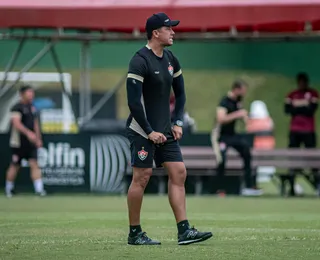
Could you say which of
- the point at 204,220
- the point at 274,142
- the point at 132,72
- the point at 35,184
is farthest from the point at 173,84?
the point at 274,142

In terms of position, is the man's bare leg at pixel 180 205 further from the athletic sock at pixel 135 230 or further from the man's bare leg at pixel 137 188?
the athletic sock at pixel 135 230

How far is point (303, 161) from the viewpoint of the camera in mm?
21219

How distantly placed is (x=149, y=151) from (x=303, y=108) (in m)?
11.2

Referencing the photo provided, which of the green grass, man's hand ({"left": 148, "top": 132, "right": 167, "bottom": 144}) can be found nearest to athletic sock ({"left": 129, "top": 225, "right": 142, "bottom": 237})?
man's hand ({"left": 148, "top": 132, "right": 167, "bottom": 144})

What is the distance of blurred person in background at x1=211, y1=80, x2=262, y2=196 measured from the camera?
20.6 metres

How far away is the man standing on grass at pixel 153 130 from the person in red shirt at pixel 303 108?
10.8m

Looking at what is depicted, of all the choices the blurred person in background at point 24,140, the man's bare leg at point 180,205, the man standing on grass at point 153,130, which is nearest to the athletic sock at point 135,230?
the man standing on grass at point 153,130

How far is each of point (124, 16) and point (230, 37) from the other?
229 cm

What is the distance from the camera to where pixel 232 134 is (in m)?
20.9

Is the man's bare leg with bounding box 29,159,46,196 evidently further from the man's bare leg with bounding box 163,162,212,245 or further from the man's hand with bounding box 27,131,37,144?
the man's bare leg with bounding box 163,162,212,245

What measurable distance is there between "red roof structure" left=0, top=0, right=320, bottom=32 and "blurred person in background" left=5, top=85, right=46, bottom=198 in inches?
62.4

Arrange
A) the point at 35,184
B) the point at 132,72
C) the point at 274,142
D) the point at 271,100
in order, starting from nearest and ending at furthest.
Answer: the point at 132,72
the point at 35,184
the point at 274,142
the point at 271,100

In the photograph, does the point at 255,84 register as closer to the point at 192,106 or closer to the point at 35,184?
the point at 192,106

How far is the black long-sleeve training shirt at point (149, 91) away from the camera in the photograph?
1049 cm
